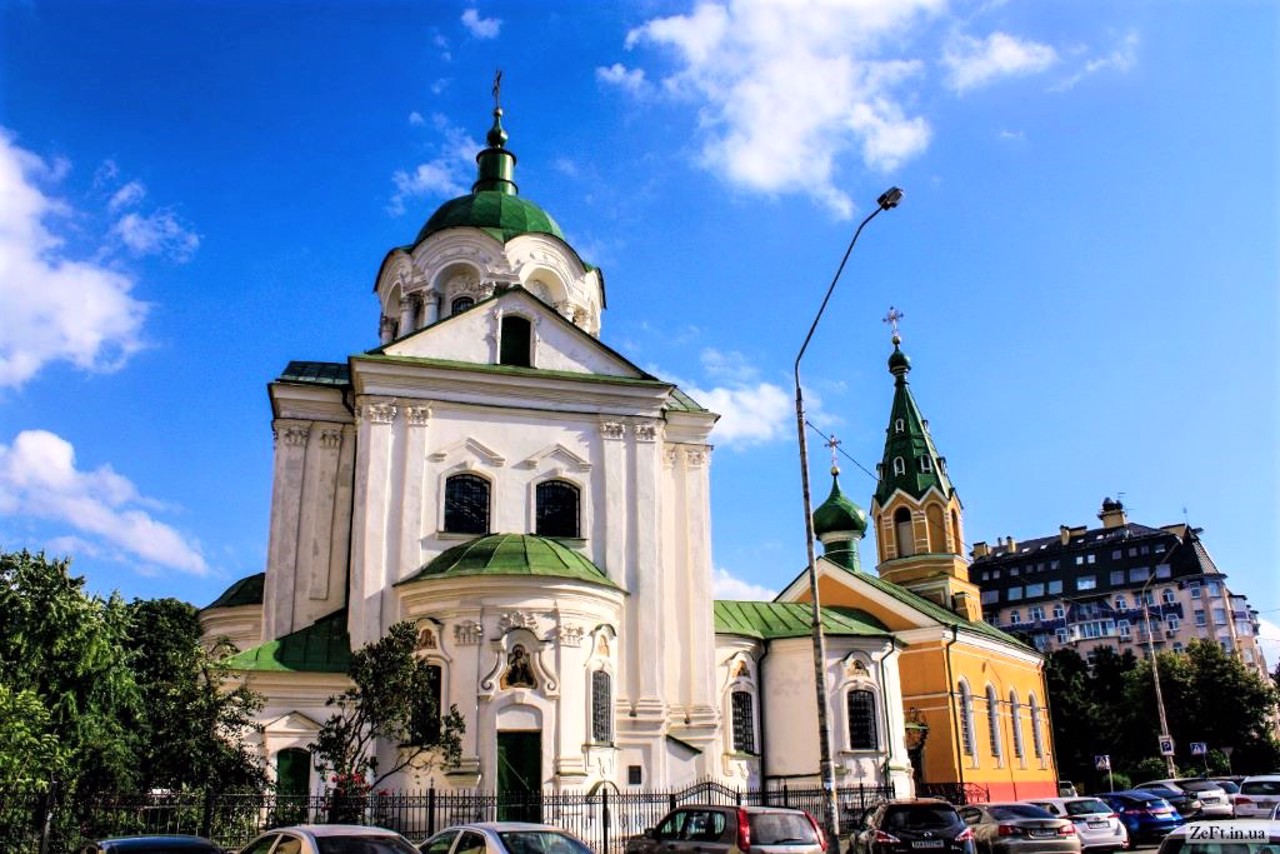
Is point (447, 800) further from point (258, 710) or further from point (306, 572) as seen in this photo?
point (306, 572)

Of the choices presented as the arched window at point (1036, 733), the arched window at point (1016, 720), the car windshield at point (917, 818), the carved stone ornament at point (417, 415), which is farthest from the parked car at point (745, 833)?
the arched window at point (1036, 733)

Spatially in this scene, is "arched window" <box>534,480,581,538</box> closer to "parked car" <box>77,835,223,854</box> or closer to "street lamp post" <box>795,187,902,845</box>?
"street lamp post" <box>795,187,902,845</box>

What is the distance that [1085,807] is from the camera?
72.3ft

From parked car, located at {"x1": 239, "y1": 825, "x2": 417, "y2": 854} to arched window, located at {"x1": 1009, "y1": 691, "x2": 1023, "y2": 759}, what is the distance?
128 ft

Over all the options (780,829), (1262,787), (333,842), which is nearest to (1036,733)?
(1262,787)

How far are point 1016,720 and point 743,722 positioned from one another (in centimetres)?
1948

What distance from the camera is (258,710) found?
23875 mm

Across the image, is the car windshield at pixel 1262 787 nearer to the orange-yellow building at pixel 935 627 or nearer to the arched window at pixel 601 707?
the orange-yellow building at pixel 935 627

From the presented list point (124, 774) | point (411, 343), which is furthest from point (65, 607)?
point (411, 343)

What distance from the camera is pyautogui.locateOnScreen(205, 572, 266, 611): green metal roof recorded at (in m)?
31.2

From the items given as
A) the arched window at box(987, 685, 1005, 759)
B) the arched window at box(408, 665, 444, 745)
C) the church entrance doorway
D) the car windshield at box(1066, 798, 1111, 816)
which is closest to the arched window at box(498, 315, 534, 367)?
the arched window at box(408, 665, 444, 745)

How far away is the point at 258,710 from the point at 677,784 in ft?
32.8

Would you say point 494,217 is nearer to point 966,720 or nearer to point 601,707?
point 601,707

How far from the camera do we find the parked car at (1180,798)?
27914 mm
